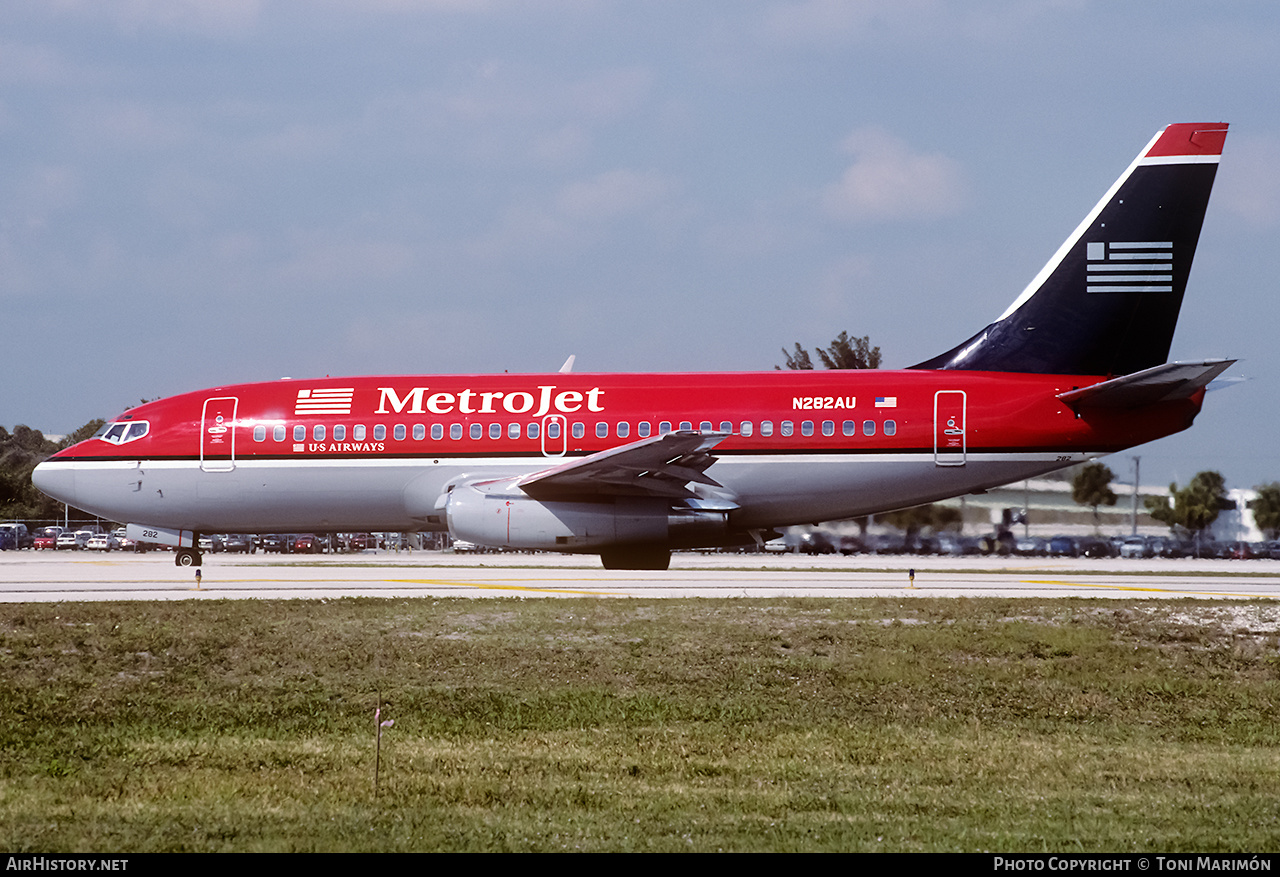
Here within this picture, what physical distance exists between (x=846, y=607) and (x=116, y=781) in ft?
41.5

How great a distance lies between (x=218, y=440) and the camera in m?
29.2

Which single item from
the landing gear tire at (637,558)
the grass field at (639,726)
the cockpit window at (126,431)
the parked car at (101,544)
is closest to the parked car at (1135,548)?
the landing gear tire at (637,558)

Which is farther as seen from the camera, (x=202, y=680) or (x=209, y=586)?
(x=209, y=586)

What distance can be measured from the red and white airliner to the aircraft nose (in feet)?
0.24

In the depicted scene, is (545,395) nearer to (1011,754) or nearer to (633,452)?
(633,452)

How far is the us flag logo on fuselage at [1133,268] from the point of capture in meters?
28.3

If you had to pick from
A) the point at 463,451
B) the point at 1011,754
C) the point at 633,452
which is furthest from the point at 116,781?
the point at 463,451

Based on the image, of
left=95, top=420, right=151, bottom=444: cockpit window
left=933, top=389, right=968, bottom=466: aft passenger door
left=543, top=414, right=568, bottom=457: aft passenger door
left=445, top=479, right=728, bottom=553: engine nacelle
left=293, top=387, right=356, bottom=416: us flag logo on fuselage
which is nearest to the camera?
left=445, top=479, right=728, bottom=553: engine nacelle

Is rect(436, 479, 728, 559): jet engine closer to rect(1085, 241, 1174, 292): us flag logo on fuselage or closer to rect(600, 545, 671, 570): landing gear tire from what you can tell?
rect(600, 545, 671, 570): landing gear tire

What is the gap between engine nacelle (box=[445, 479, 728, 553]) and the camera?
26.6 m

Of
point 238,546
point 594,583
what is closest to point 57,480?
point 594,583

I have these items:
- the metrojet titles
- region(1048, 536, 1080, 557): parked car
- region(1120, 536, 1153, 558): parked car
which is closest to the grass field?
the metrojet titles

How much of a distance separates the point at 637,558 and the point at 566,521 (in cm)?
441
